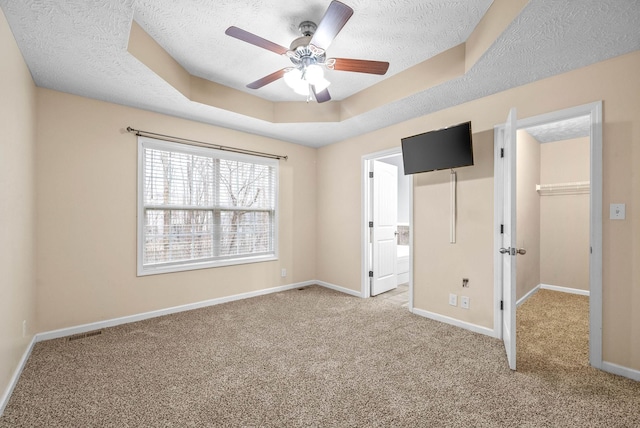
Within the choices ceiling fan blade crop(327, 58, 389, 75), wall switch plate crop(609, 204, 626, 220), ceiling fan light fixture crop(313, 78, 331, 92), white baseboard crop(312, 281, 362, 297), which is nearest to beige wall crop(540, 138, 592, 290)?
wall switch plate crop(609, 204, 626, 220)

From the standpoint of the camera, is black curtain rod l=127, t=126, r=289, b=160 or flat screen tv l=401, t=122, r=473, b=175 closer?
flat screen tv l=401, t=122, r=473, b=175

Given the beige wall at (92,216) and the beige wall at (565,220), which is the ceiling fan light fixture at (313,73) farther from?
the beige wall at (565,220)

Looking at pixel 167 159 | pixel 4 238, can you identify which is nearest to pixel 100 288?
pixel 4 238

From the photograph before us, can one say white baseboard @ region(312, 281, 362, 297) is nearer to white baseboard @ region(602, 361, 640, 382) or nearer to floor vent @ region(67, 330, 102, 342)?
white baseboard @ region(602, 361, 640, 382)

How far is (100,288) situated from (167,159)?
1560 millimetres

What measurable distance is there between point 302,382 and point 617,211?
103 inches

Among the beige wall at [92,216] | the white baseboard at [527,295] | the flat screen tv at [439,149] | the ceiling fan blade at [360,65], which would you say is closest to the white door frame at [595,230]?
the flat screen tv at [439,149]

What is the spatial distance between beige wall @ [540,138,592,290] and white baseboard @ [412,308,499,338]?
262cm

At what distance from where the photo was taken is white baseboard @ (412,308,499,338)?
9.24 feet

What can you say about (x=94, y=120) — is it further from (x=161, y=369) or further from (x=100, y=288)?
(x=161, y=369)

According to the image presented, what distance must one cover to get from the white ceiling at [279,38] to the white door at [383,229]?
1504 millimetres

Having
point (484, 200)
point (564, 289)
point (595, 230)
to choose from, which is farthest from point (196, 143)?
point (564, 289)

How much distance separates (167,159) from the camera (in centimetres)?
343

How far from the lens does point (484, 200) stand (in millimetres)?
2883
